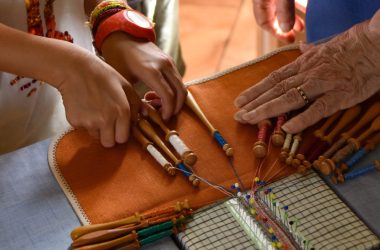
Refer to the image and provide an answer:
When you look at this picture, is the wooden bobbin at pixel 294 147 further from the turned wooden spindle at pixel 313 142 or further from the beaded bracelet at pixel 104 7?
the beaded bracelet at pixel 104 7

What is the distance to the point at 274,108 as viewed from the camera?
104cm

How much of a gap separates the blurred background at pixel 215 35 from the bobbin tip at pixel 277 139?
1.41 m

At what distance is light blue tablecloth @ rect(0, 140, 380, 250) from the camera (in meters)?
0.88

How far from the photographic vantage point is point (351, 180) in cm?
96

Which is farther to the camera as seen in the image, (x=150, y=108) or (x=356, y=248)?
(x=150, y=108)

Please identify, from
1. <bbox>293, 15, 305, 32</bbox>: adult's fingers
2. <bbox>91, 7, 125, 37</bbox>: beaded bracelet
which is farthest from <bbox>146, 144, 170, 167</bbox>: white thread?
<bbox>293, 15, 305, 32</bbox>: adult's fingers

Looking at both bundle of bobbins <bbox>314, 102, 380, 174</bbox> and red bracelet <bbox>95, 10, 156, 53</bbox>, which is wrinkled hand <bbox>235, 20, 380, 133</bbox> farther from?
red bracelet <bbox>95, 10, 156, 53</bbox>

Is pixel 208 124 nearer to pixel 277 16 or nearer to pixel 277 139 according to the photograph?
pixel 277 139

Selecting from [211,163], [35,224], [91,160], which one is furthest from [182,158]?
[35,224]

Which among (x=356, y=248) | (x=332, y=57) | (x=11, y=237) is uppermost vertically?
(x=332, y=57)

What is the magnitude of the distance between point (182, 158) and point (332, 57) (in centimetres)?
36

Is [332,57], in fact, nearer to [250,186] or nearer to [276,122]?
[276,122]

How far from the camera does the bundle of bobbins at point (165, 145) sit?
96 cm

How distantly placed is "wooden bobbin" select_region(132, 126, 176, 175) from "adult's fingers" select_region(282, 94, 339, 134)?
217 mm
